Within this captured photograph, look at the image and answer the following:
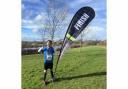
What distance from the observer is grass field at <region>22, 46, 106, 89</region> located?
1.98 meters

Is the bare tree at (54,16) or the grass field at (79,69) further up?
the bare tree at (54,16)

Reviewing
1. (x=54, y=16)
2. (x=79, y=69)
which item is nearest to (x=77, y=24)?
(x=54, y=16)

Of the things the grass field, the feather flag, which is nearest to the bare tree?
the feather flag

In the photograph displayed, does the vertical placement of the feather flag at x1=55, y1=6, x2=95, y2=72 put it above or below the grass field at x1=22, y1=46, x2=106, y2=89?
above

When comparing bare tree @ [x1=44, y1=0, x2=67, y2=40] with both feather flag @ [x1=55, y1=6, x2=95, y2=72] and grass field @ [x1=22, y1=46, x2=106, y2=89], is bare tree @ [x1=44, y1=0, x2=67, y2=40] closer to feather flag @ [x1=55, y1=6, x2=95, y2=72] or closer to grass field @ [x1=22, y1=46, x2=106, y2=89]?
feather flag @ [x1=55, y1=6, x2=95, y2=72]

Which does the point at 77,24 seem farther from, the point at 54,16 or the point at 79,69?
the point at 79,69

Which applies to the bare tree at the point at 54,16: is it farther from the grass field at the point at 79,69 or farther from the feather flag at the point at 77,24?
the grass field at the point at 79,69

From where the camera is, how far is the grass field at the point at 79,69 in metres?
1.98

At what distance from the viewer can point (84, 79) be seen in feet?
6.59

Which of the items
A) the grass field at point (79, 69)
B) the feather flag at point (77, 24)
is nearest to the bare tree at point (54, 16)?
the feather flag at point (77, 24)

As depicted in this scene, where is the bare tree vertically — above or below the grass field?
above

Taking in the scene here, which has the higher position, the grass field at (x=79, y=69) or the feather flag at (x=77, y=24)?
the feather flag at (x=77, y=24)
